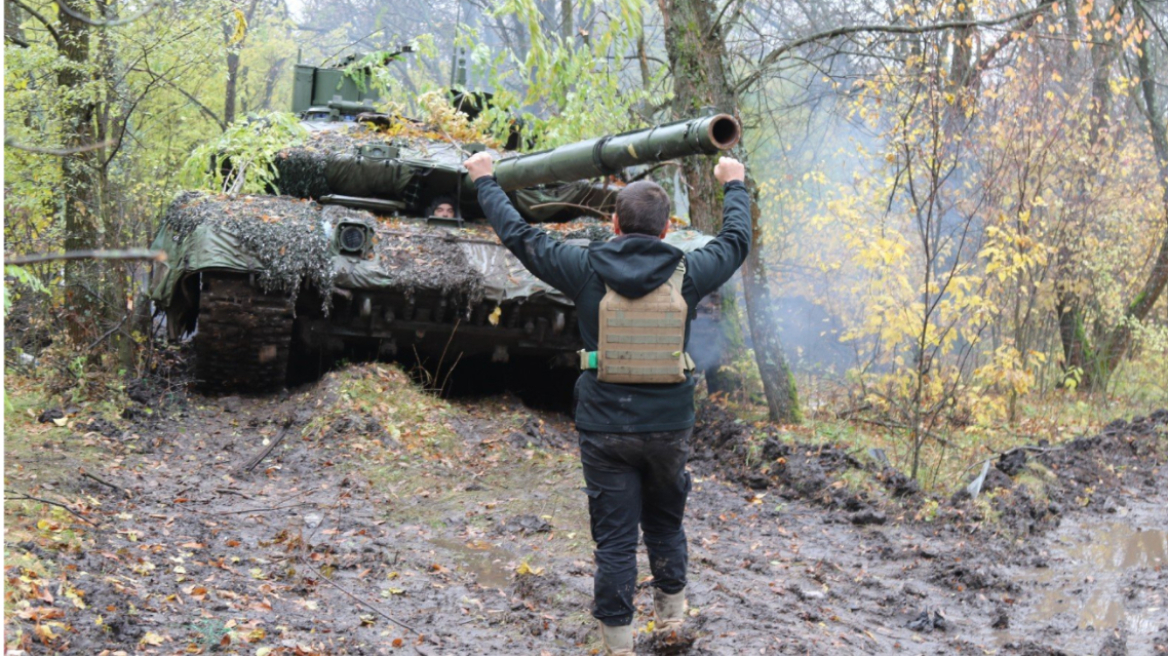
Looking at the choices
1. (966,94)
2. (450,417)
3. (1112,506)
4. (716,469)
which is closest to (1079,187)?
(966,94)

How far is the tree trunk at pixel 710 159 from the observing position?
29.0ft

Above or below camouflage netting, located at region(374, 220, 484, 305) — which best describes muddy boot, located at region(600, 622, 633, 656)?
below

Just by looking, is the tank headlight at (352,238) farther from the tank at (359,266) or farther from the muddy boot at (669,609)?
the muddy boot at (669,609)

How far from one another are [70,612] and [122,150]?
19.7 feet

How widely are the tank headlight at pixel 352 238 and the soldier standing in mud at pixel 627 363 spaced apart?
13.1 ft

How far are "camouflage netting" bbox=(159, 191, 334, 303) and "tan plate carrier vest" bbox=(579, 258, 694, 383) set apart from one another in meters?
4.25

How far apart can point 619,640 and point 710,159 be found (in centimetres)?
609

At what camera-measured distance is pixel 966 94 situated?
→ 7.75 m

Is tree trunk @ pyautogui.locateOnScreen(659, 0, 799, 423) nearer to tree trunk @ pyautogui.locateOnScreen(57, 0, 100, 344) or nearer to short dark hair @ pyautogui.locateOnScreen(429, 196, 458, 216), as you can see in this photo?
short dark hair @ pyautogui.locateOnScreen(429, 196, 458, 216)

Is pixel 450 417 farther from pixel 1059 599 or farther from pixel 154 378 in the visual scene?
pixel 1059 599

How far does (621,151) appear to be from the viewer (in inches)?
176

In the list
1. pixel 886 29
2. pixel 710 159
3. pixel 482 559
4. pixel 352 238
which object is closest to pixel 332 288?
pixel 352 238

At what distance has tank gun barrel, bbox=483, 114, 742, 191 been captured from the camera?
3.94 meters

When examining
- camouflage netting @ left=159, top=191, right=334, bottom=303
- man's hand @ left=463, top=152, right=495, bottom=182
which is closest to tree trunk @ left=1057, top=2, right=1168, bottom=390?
camouflage netting @ left=159, top=191, right=334, bottom=303
